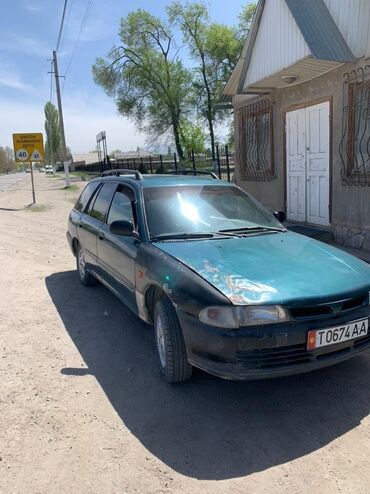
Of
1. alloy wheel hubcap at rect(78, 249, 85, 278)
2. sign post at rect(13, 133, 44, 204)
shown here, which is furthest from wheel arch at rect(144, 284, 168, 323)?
sign post at rect(13, 133, 44, 204)

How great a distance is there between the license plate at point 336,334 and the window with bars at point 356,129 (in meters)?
4.35

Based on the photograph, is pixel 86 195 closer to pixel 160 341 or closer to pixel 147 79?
pixel 160 341

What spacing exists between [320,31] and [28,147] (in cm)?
1253

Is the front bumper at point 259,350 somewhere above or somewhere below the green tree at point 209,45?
below

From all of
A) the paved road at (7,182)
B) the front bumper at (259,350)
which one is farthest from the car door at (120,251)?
the paved road at (7,182)

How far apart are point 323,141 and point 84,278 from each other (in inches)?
192

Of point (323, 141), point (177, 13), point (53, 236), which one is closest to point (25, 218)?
point (53, 236)

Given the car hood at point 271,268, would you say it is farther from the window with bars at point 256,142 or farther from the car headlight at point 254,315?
the window with bars at point 256,142

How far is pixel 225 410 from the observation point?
121 inches

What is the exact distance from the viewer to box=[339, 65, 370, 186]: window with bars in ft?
22.3

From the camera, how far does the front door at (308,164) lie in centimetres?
796

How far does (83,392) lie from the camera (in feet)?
11.0

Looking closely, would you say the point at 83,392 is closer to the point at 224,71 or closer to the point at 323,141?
the point at 323,141

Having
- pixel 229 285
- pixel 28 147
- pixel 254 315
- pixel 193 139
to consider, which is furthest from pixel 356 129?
pixel 193 139
